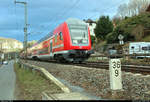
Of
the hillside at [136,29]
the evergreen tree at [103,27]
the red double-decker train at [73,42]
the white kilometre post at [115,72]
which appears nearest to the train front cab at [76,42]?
the red double-decker train at [73,42]

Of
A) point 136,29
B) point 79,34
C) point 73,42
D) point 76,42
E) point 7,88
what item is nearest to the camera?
point 7,88

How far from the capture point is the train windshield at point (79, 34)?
16263mm

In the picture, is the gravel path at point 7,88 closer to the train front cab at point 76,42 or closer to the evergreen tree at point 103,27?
the train front cab at point 76,42

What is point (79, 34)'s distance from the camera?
16750 mm

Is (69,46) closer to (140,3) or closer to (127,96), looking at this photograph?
(127,96)

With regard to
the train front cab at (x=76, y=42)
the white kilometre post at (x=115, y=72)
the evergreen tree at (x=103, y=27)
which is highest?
the evergreen tree at (x=103, y=27)

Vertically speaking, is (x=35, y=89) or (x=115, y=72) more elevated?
(x=115, y=72)

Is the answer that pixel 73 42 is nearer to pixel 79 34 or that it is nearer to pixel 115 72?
pixel 79 34

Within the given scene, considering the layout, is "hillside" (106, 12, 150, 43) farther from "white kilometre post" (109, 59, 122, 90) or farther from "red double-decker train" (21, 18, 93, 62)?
"white kilometre post" (109, 59, 122, 90)

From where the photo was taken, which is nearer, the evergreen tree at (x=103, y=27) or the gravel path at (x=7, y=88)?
the gravel path at (x=7, y=88)

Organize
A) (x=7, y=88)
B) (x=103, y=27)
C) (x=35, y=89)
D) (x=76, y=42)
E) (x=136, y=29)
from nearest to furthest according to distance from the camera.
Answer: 1. (x=35, y=89)
2. (x=7, y=88)
3. (x=76, y=42)
4. (x=136, y=29)
5. (x=103, y=27)

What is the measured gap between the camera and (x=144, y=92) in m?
5.76

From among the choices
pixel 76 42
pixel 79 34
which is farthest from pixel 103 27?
pixel 76 42

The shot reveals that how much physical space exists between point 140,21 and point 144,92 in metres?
39.7
